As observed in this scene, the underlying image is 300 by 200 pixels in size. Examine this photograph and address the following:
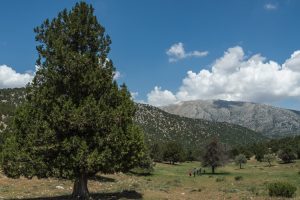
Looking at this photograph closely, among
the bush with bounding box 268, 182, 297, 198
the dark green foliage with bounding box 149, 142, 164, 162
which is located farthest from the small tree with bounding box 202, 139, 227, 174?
the bush with bounding box 268, 182, 297, 198

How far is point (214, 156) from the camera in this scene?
83188 mm

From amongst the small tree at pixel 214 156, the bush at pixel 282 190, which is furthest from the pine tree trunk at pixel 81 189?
the small tree at pixel 214 156

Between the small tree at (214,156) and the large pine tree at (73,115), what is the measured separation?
58171mm

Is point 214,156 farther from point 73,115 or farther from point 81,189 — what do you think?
point 73,115

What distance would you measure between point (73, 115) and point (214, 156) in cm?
6366

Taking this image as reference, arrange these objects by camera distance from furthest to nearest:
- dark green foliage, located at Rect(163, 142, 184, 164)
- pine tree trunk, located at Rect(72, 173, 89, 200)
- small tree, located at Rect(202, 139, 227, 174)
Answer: dark green foliage, located at Rect(163, 142, 184, 164) < small tree, located at Rect(202, 139, 227, 174) < pine tree trunk, located at Rect(72, 173, 89, 200)

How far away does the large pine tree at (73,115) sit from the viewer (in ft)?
77.9

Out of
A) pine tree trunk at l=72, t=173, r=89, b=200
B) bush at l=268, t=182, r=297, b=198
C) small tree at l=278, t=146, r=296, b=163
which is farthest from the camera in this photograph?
small tree at l=278, t=146, r=296, b=163

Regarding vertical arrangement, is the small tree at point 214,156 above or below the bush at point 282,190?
above

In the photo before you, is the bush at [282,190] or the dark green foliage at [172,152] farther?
the dark green foliage at [172,152]

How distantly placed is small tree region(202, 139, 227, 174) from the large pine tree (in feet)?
191

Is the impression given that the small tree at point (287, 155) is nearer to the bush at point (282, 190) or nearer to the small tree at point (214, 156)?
the small tree at point (214, 156)

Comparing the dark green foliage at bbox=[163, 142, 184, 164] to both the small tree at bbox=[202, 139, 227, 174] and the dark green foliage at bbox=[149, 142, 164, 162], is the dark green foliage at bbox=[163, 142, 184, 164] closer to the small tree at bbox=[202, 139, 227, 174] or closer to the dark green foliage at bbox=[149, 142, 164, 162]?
the dark green foliage at bbox=[149, 142, 164, 162]

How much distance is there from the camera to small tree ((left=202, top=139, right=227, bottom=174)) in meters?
83.1
